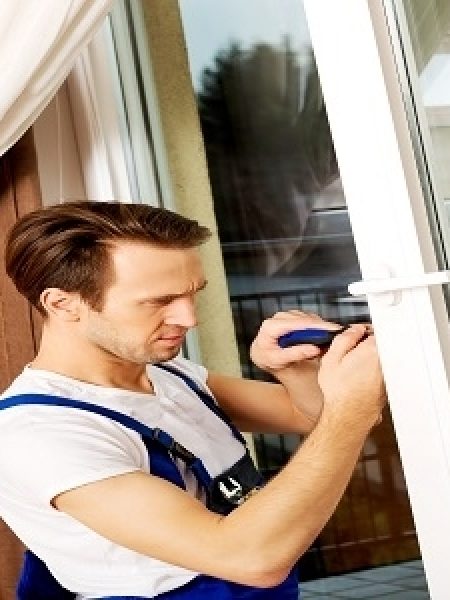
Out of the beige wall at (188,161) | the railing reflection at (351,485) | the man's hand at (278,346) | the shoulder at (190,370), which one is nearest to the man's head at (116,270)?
the man's hand at (278,346)

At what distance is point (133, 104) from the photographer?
249 cm

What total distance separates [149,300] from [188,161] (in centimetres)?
94

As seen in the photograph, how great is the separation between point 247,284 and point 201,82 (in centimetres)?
45

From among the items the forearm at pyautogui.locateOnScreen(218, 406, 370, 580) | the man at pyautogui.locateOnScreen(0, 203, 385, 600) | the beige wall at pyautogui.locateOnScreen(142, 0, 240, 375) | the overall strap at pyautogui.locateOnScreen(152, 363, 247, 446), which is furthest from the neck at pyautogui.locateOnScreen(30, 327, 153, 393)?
the beige wall at pyautogui.locateOnScreen(142, 0, 240, 375)

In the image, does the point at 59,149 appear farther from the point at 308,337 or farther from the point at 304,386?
the point at 308,337

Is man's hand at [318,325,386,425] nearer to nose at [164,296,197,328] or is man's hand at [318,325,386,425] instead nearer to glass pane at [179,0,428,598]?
nose at [164,296,197,328]

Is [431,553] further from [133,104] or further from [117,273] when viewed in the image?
[133,104]

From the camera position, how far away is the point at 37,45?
6.67ft

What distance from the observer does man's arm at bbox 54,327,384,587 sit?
1.29 metres

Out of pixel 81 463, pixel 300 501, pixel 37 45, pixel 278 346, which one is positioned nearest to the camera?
pixel 300 501

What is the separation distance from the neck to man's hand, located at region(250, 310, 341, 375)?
213 millimetres

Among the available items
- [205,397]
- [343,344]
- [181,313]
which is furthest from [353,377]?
[205,397]

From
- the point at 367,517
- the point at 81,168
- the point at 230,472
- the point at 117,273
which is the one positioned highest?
the point at 81,168

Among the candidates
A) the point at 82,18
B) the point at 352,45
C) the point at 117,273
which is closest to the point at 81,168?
the point at 82,18
